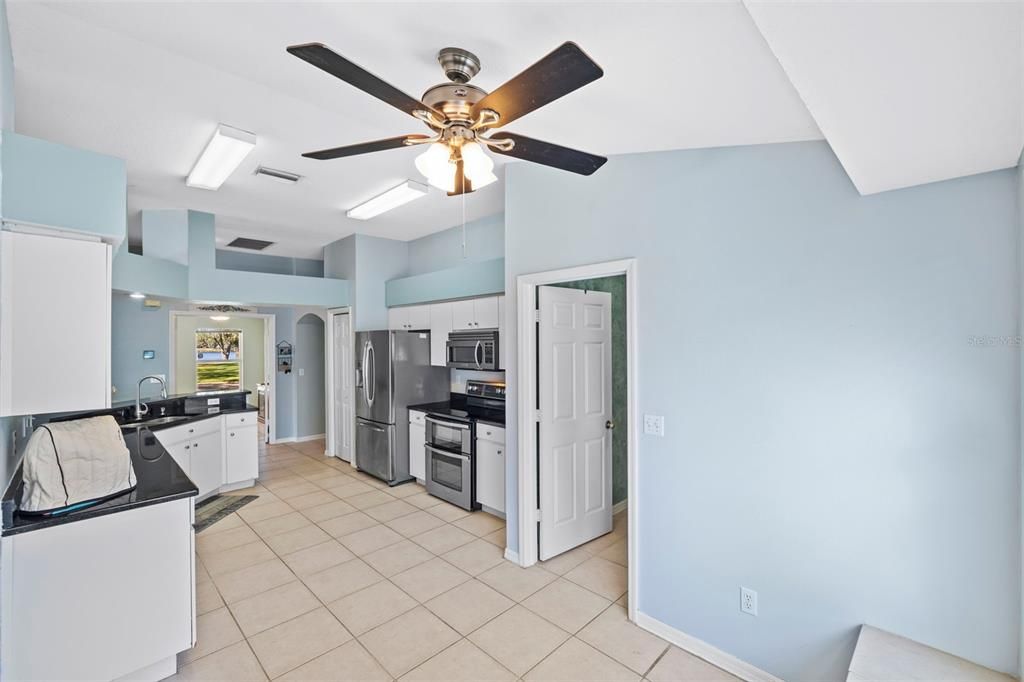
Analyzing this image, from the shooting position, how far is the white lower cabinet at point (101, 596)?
179 centimetres

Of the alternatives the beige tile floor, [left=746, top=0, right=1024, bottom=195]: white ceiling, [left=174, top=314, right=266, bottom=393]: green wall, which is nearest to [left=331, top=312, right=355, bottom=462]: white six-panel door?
the beige tile floor

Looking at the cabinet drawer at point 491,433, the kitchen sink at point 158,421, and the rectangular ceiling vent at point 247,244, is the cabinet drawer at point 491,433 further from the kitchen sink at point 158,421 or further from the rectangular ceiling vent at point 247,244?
the rectangular ceiling vent at point 247,244

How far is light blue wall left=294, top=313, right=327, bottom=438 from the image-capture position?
733 cm

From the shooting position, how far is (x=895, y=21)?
0.93 metres

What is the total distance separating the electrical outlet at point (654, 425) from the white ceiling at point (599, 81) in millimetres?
1367

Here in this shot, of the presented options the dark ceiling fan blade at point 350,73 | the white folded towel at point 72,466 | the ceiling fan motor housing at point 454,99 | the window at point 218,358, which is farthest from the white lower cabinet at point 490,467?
Result: the window at point 218,358

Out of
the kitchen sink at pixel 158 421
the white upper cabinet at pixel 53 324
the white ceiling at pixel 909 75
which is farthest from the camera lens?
the kitchen sink at pixel 158 421

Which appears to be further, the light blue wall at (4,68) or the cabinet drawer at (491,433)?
the cabinet drawer at (491,433)

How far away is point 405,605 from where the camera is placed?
2.77 metres

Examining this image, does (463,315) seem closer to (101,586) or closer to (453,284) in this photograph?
(453,284)

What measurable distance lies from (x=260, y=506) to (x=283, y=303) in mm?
2320

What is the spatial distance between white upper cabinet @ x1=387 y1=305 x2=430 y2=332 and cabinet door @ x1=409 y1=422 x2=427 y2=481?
1148 millimetres

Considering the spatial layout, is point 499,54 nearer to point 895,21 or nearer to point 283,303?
point 895,21

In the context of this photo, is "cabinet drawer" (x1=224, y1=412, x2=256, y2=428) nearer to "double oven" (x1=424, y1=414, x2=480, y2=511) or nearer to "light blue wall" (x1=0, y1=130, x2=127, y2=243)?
"double oven" (x1=424, y1=414, x2=480, y2=511)
